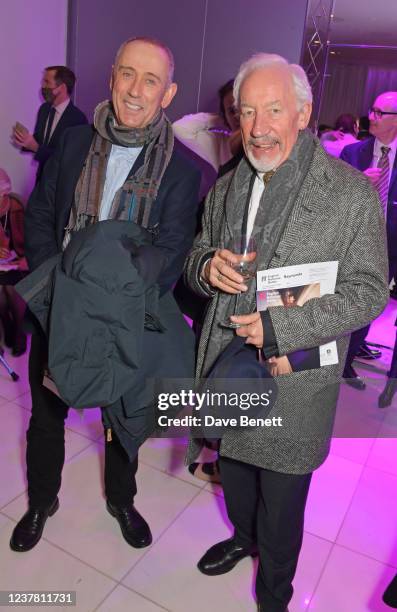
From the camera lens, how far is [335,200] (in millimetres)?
1331

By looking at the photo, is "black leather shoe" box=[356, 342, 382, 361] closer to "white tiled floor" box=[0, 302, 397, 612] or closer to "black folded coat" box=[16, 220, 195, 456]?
"white tiled floor" box=[0, 302, 397, 612]

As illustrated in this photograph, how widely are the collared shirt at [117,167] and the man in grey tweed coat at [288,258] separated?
1.03ft

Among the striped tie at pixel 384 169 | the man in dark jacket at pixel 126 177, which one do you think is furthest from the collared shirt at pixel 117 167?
the striped tie at pixel 384 169

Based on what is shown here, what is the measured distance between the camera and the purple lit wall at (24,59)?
4.48 metres

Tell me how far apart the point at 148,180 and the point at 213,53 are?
3498 millimetres

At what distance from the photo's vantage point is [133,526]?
6.89 feet

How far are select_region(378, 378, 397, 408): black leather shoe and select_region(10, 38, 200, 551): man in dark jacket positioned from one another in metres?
A: 2.44

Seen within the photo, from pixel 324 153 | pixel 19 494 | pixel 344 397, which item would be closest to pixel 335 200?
pixel 324 153

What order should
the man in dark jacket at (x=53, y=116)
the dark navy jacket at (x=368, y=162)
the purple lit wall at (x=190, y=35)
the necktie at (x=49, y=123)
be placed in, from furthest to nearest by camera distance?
1. the necktie at (x=49, y=123)
2. the man in dark jacket at (x=53, y=116)
3. the purple lit wall at (x=190, y=35)
4. the dark navy jacket at (x=368, y=162)

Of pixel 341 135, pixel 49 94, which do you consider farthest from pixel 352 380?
pixel 49 94

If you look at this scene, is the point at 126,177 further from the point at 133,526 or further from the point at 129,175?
the point at 133,526

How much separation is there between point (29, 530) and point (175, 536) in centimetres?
61

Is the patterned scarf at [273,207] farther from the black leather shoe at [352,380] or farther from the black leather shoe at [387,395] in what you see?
the black leather shoe at [352,380]

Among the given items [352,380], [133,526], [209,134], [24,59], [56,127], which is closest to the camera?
[133,526]
